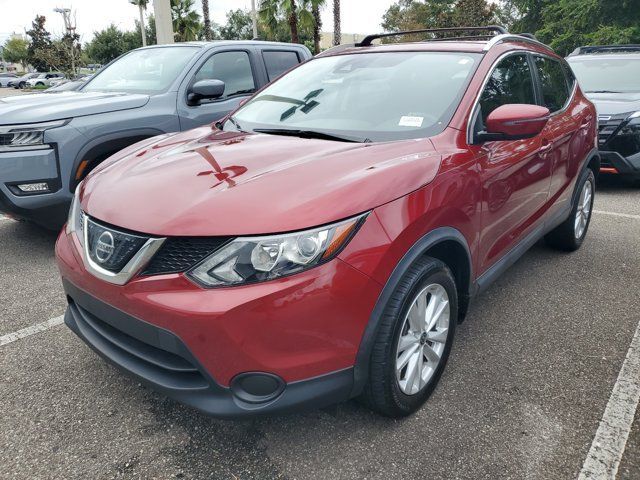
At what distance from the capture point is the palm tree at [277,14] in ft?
79.8

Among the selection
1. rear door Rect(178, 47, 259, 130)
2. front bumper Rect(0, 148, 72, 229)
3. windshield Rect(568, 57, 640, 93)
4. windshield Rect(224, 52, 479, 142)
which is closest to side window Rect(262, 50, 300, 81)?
rear door Rect(178, 47, 259, 130)

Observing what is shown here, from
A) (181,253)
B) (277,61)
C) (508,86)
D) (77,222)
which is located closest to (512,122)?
(508,86)

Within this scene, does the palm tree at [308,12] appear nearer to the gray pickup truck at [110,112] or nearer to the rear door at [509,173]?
the gray pickup truck at [110,112]

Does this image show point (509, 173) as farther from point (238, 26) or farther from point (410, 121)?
point (238, 26)

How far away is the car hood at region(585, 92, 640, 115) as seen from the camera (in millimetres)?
6588

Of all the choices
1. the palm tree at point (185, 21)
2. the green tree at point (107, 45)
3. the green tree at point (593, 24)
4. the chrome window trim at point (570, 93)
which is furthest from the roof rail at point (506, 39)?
the green tree at point (107, 45)

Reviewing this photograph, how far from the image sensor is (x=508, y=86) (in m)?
3.11

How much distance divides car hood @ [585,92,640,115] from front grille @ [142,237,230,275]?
645cm

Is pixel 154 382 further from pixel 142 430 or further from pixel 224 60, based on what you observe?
pixel 224 60

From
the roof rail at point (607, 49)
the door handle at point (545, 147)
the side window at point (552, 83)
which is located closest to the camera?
the door handle at point (545, 147)

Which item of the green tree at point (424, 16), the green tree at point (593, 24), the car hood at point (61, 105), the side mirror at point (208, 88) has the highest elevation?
the green tree at point (424, 16)

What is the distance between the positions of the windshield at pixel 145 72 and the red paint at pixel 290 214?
2.47 metres

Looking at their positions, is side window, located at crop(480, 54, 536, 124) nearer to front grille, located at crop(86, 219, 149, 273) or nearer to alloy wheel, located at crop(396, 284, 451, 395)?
alloy wheel, located at crop(396, 284, 451, 395)

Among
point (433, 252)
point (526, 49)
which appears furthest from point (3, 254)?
point (526, 49)
